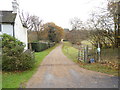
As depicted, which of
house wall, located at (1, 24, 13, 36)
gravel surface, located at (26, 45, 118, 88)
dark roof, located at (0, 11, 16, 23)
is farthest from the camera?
dark roof, located at (0, 11, 16, 23)

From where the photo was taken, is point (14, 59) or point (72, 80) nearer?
point (72, 80)

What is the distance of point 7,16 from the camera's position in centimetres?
1563

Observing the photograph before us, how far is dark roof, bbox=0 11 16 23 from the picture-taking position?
1478 centimetres

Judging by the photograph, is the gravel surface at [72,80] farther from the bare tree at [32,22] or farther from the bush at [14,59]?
the bare tree at [32,22]

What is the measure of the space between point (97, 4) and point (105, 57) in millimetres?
5185

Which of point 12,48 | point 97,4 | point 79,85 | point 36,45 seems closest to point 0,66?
point 12,48

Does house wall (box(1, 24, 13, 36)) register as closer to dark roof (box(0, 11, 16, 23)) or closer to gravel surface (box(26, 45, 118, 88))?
dark roof (box(0, 11, 16, 23))

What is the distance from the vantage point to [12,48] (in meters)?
7.47

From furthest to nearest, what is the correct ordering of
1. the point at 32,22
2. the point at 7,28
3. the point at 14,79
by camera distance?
the point at 32,22, the point at 7,28, the point at 14,79


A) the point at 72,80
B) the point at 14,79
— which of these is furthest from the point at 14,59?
the point at 72,80

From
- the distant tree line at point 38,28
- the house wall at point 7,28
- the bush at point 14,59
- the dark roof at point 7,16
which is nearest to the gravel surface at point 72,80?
the bush at point 14,59

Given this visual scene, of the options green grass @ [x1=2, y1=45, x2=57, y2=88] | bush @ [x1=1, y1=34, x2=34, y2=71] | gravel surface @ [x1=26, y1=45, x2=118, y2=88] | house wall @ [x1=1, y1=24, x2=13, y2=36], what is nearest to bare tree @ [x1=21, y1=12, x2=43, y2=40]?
house wall @ [x1=1, y1=24, x2=13, y2=36]

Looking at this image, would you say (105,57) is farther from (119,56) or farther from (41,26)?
(41,26)

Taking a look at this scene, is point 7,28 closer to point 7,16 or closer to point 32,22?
point 7,16
